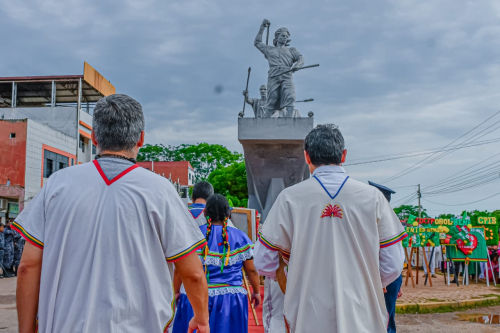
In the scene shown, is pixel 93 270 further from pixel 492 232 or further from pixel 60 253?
pixel 492 232

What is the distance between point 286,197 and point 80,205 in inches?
49.2

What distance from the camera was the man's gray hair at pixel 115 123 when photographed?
7.50ft

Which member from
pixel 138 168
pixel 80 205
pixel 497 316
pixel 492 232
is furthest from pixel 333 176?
pixel 492 232

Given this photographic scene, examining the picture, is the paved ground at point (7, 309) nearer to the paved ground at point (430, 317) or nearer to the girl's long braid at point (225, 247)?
the paved ground at point (430, 317)

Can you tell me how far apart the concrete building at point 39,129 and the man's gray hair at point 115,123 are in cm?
2486

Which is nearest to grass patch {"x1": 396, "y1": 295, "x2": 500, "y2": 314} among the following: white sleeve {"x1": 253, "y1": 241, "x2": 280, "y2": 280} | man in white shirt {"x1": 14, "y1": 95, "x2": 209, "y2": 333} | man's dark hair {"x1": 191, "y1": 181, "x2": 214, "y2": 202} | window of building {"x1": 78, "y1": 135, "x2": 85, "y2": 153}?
man's dark hair {"x1": 191, "y1": 181, "x2": 214, "y2": 202}

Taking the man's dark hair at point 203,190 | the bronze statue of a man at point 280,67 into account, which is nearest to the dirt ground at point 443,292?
the bronze statue of a man at point 280,67

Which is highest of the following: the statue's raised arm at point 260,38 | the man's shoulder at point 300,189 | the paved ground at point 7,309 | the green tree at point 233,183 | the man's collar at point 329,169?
the statue's raised arm at point 260,38

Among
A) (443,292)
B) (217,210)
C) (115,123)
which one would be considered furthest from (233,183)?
(115,123)

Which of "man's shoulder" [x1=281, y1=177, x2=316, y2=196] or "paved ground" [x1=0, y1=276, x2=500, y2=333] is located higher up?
"man's shoulder" [x1=281, y1=177, x2=316, y2=196]

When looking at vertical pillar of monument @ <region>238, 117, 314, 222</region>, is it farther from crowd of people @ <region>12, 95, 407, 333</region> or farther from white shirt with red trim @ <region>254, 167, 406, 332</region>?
white shirt with red trim @ <region>254, 167, 406, 332</region>

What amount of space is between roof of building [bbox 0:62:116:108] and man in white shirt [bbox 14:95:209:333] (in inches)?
1287

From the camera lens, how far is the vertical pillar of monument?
36.9 feet

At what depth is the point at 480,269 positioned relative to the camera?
43.9ft
